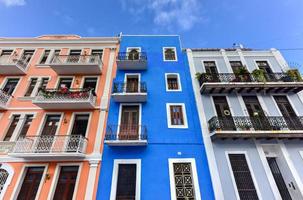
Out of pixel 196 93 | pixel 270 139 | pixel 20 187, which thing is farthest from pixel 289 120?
pixel 20 187

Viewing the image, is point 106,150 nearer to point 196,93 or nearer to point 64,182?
point 64,182

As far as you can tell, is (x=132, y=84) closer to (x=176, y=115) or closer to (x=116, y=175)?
(x=176, y=115)

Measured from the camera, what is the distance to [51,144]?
32.9ft

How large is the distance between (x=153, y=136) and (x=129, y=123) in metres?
2.01

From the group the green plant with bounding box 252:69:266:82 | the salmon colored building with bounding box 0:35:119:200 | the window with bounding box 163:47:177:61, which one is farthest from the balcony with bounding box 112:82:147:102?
the green plant with bounding box 252:69:266:82

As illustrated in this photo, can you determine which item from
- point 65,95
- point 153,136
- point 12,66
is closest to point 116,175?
point 153,136

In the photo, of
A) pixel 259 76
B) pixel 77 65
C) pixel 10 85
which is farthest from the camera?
pixel 10 85

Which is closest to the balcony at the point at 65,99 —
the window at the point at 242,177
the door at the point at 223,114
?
the door at the point at 223,114

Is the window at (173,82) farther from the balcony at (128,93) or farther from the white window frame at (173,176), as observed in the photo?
the white window frame at (173,176)

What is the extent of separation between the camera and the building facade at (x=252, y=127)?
9305 mm

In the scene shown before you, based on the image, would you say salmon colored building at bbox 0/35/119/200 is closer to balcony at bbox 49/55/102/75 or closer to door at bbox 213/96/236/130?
balcony at bbox 49/55/102/75

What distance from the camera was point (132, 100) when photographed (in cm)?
1220

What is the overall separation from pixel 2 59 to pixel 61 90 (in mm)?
6971

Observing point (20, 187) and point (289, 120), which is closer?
point (20, 187)
